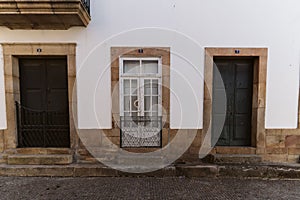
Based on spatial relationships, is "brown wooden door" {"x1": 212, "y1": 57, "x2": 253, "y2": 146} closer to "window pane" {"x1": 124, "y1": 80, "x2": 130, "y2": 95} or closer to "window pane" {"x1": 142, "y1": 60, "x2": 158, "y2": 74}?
"window pane" {"x1": 142, "y1": 60, "x2": 158, "y2": 74}

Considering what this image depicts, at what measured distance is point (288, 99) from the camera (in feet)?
14.8

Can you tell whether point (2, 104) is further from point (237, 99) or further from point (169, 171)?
point (237, 99)

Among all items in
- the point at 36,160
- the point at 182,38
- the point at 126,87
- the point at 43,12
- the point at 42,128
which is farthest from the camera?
the point at 42,128

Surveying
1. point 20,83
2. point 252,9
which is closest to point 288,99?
point 252,9

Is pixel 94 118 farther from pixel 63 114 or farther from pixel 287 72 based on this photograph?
pixel 287 72

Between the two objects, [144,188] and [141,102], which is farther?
[141,102]

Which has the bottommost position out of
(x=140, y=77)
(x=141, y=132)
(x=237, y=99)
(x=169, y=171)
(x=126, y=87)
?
(x=169, y=171)

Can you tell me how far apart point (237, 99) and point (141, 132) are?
8.27ft

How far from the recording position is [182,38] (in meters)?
4.40

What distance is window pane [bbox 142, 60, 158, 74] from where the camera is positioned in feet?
14.8

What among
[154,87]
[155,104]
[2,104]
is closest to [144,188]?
[155,104]

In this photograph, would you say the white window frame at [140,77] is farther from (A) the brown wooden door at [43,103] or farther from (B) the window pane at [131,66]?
(A) the brown wooden door at [43,103]

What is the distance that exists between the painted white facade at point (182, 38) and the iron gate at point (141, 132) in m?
0.43

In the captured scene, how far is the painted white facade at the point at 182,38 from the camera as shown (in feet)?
14.2
